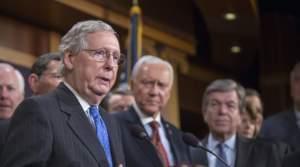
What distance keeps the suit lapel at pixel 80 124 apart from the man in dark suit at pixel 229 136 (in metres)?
1.44

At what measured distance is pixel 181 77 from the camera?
33.0ft

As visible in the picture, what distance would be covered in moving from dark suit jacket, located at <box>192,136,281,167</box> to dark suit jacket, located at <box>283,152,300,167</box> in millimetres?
327

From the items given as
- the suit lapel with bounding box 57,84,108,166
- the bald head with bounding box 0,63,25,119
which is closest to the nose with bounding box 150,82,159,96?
the bald head with bounding box 0,63,25,119

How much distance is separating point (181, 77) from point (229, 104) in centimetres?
593

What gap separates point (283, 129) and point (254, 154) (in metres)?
0.54

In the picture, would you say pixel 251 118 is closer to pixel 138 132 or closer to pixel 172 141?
pixel 172 141

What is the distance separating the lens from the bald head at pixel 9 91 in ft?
12.4

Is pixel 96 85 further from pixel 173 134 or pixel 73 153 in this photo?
pixel 173 134

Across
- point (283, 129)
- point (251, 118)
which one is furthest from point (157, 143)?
point (251, 118)

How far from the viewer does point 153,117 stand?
3.77m

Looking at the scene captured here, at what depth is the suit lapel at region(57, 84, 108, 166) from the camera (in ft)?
8.52

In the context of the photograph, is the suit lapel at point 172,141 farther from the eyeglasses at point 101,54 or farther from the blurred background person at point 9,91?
the eyeglasses at point 101,54

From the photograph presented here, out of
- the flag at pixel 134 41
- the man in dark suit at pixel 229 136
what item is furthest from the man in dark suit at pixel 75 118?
the flag at pixel 134 41

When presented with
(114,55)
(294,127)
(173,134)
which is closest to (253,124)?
(294,127)
